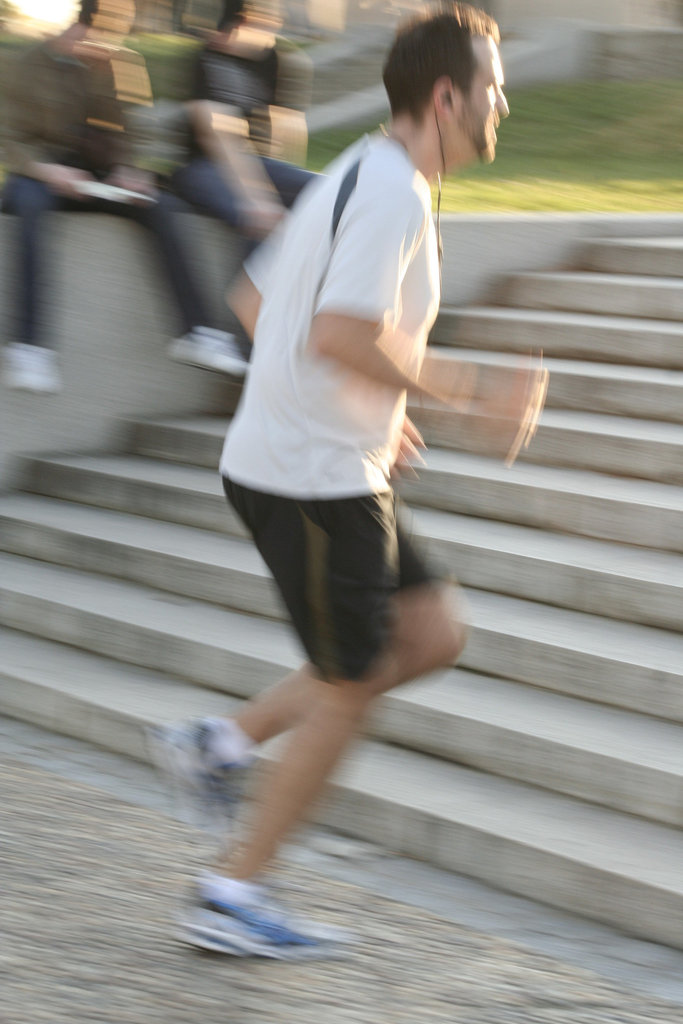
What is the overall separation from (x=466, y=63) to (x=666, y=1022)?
2096 millimetres

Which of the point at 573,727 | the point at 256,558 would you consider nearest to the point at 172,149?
the point at 256,558

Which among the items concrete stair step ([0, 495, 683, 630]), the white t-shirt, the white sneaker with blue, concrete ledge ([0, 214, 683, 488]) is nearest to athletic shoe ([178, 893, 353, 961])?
the white sneaker with blue

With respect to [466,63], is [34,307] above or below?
below

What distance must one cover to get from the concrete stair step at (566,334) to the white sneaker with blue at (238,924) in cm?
387

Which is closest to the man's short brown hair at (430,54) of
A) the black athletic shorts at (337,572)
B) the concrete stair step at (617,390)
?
the black athletic shorts at (337,572)

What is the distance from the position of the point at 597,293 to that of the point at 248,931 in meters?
4.62

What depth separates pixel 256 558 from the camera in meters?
5.37

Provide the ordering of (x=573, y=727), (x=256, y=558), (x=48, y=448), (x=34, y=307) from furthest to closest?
(x=48, y=448), (x=34, y=307), (x=256, y=558), (x=573, y=727)

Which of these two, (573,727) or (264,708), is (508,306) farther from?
(264,708)

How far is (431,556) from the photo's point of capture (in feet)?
13.2

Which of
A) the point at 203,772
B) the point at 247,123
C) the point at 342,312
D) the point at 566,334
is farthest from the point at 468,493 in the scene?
the point at 342,312

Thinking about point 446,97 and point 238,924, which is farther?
point 238,924

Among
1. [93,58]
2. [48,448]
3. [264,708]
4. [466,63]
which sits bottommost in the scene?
[48,448]

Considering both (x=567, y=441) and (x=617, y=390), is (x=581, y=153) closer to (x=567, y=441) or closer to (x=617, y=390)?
(x=617, y=390)
